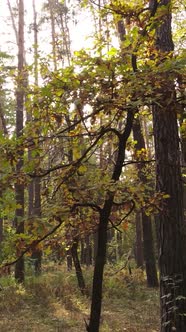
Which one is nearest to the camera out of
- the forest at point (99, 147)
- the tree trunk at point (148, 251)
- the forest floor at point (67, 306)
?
the forest at point (99, 147)

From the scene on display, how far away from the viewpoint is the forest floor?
336 inches

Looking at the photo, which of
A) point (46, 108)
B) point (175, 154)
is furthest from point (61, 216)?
point (175, 154)

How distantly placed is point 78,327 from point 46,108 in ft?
21.0

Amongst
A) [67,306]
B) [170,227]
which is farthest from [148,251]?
[170,227]

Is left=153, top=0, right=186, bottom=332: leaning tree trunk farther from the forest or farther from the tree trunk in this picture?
the tree trunk

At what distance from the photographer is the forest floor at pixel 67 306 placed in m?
8.54

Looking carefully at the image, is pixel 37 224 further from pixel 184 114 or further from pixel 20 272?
pixel 20 272

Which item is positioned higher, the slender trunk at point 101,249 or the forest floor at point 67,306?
the slender trunk at point 101,249

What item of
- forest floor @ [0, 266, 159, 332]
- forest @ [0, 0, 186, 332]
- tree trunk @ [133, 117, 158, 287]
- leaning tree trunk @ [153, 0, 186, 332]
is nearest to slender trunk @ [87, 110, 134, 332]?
forest @ [0, 0, 186, 332]

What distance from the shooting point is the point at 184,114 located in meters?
3.78

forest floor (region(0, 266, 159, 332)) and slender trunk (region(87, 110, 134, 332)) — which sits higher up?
slender trunk (region(87, 110, 134, 332))

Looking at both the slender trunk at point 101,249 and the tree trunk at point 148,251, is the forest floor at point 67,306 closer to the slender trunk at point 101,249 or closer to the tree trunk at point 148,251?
the tree trunk at point 148,251

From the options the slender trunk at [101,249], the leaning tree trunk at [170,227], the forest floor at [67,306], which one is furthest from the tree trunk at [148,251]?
the slender trunk at [101,249]

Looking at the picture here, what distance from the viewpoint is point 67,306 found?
1025 cm
